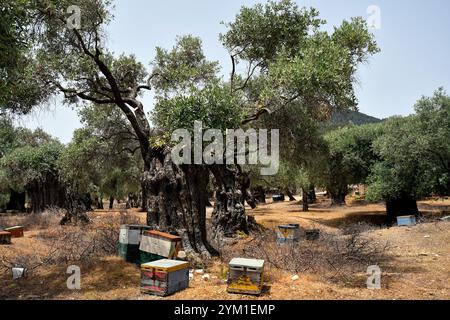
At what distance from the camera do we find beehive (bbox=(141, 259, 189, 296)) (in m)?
7.92

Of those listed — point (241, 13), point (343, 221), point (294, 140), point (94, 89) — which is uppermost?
point (241, 13)

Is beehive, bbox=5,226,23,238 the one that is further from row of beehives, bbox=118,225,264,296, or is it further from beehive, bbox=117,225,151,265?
row of beehives, bbox=118,225,264,296

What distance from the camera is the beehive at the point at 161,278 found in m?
7.92

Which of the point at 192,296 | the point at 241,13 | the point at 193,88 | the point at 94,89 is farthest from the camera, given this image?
the point at 241,13

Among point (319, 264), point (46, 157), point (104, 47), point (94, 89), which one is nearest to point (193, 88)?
point (104, 47)

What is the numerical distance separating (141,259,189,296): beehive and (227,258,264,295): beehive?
3.96 feet

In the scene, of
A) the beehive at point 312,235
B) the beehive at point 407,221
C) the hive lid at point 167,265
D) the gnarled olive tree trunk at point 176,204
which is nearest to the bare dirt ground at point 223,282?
the hive lid at point 167,265

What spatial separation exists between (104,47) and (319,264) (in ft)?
34.8

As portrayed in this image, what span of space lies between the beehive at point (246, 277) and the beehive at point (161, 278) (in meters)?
1.21

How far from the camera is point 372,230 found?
18.8 meters

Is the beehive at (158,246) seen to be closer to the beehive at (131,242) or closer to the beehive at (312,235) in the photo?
the beehive at (131,242)
